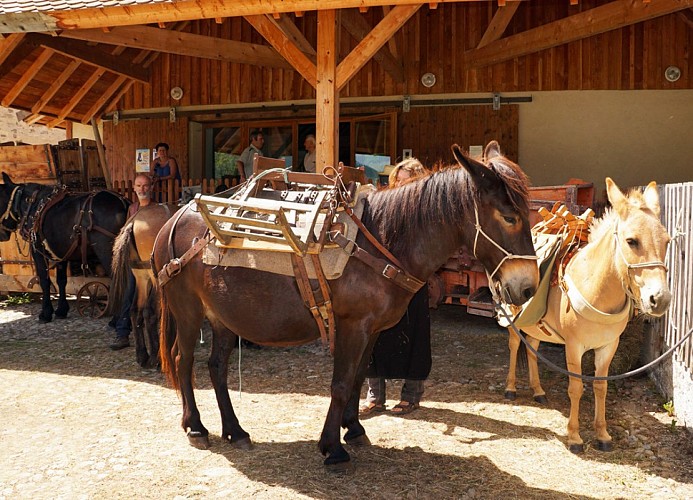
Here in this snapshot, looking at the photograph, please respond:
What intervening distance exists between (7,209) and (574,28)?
8.77 metres

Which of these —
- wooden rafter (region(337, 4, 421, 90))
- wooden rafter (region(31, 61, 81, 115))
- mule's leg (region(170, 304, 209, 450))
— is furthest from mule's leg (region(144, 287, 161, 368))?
wooden rafter (region(31, 61, 81, 115))

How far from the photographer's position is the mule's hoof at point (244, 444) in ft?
13.5

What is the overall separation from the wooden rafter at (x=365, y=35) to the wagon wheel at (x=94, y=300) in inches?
212

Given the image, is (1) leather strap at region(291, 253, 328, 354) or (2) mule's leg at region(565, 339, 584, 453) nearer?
(1) leather strap at region(291, 253, 328, 354)

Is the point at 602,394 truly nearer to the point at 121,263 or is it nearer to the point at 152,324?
the point at 152,324

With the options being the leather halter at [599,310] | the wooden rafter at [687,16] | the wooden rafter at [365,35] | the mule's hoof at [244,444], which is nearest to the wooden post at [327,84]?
the wooden rafter at [365,35]

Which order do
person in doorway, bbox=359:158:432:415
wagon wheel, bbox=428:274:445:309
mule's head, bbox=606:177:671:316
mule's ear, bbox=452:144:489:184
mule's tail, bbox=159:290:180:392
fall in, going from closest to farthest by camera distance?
1. mule's ear, bbox=452:144:489:184
2. mule's head, bbox=606:177:671:316
3. mule's tail, bbox=159:290:180:392
4. person in doorway, bbox=359:158:432:415
5. wagon wheel, bbox=428:274:445:309

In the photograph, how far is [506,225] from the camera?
3.16m

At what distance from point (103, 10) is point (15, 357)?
4.01m

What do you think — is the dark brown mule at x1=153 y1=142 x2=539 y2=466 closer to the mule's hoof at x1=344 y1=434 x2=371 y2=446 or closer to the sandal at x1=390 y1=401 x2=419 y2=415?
the mule's hoof at x1=344 y1=434 x2=371 y2=446

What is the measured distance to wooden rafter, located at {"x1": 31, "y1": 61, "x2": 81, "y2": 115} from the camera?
10184mm

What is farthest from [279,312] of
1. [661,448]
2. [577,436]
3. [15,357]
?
[15,357]

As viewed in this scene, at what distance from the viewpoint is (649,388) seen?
5.34 meters

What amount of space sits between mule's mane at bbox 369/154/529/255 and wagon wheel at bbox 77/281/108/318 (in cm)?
693
